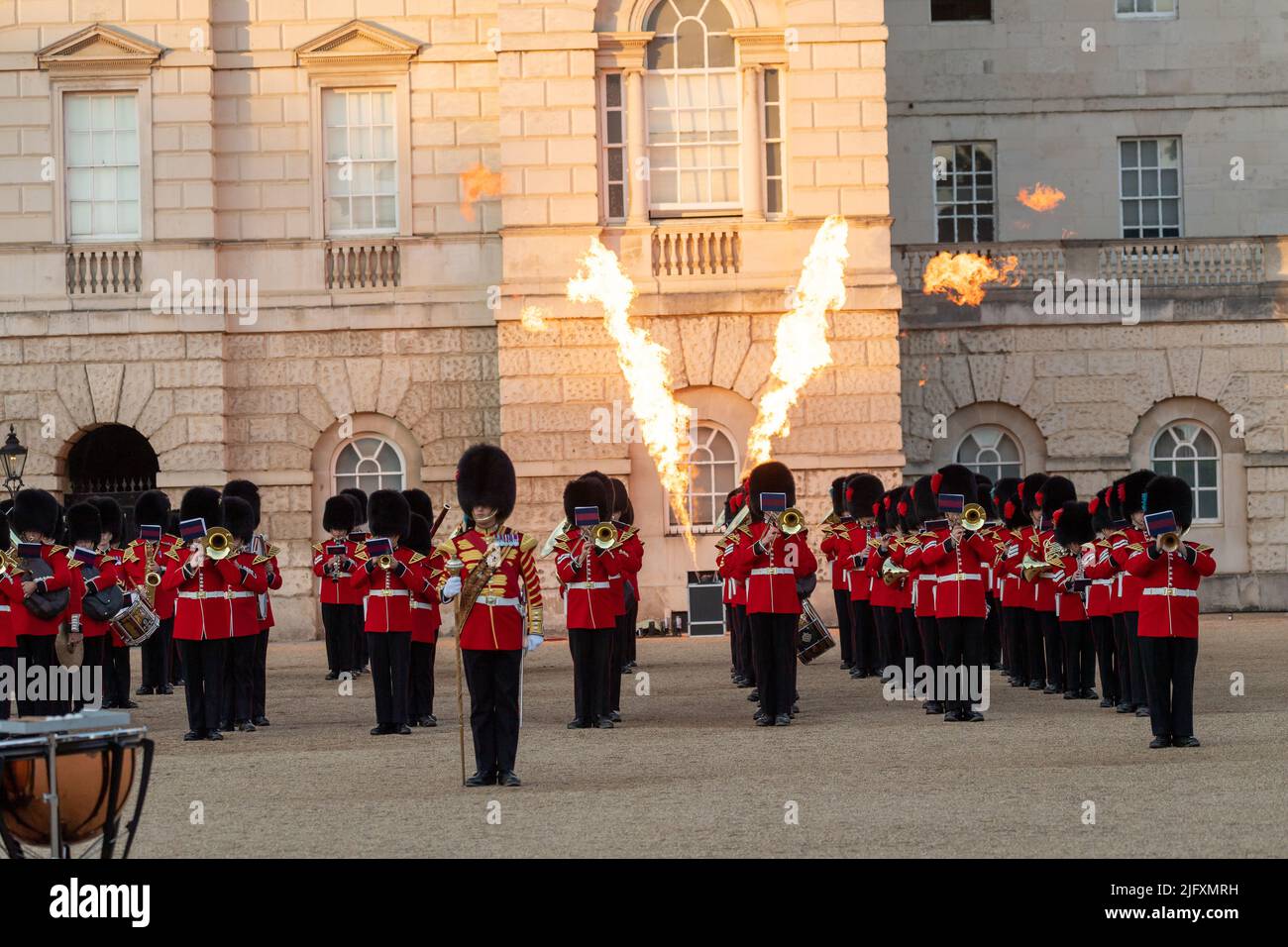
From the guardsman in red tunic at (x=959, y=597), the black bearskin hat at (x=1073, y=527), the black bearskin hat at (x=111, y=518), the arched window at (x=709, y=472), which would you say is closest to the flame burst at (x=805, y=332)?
the arched window at (x=709, y=472)

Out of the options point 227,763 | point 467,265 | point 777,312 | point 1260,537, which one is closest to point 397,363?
point 467,265

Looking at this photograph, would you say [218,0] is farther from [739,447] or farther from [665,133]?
[739,447]

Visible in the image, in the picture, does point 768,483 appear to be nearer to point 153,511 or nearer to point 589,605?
point 589,605

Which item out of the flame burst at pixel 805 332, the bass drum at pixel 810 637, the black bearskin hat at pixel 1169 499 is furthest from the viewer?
the flame burst at pixel 805 332

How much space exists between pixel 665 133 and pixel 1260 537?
9.05m

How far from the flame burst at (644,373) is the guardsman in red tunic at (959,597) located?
9285 millimetres

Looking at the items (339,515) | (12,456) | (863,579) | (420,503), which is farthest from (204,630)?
(12,456)

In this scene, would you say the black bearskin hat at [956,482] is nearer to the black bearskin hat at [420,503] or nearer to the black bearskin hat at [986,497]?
the black bearskin hat at [986,497]

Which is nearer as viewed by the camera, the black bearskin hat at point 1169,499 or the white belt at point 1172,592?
the white belt at point 1172,592

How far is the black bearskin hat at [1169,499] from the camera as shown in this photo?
12.9m

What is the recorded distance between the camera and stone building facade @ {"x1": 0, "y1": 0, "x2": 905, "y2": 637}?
24.1m

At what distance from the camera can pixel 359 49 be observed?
25000 millimetres

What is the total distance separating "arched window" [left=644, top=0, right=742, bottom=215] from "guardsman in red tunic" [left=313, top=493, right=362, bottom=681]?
21.9 feet

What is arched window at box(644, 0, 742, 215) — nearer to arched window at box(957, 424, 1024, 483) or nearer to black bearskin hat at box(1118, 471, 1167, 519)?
arched window at box(957, 424, 1024, 483)
